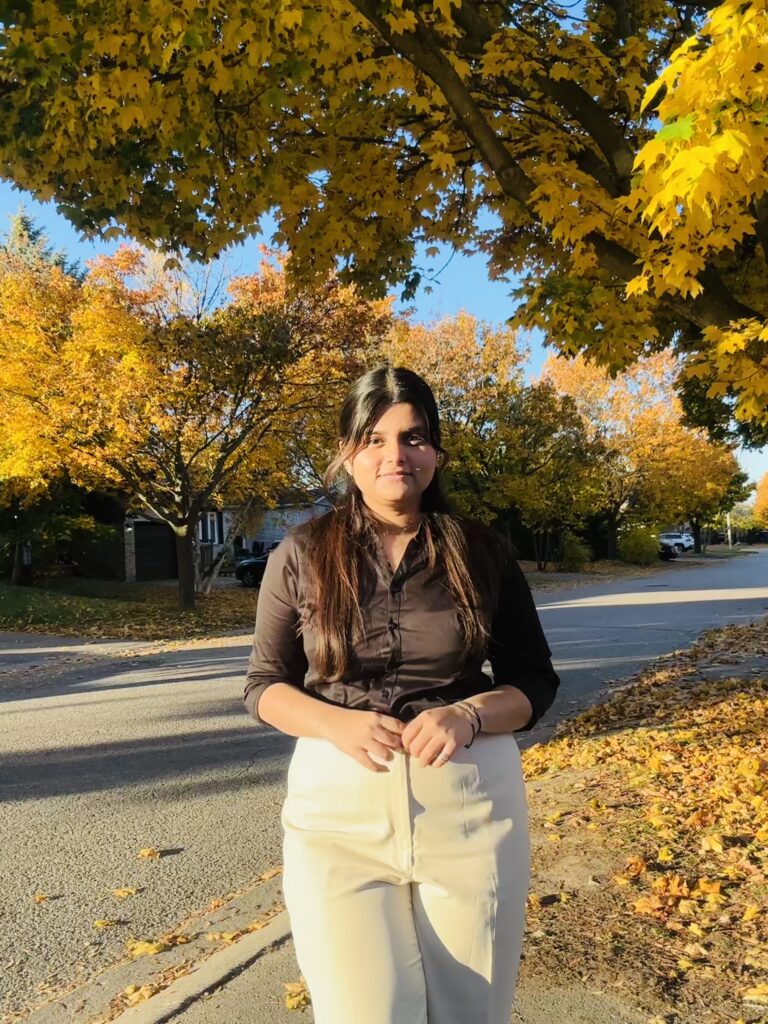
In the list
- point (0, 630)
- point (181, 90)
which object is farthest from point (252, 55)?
point (0, 630)

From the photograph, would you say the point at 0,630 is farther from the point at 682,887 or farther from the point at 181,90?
the point at 682,887

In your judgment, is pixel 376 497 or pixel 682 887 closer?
pixel 376 497

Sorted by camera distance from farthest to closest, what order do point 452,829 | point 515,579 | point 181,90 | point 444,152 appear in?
point 444,152 < point 181,90 < point 515,579 < point 452,829

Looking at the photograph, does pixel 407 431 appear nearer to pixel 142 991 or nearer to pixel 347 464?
pixel 347 464

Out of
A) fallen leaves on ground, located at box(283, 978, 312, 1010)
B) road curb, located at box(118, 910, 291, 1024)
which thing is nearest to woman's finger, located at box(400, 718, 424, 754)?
fallen leaves on ground, located at box(283, 978, 312, 1010)

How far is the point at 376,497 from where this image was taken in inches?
69.3

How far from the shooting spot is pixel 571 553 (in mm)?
34094

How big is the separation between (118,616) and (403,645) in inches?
640

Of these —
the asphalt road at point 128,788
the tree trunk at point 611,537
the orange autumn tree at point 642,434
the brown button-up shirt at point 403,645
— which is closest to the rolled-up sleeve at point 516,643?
the brown button-up shirt at point 403,645

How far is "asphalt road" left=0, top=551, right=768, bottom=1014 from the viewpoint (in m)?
3.68

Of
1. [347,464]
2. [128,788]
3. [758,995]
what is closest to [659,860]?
[758,995]

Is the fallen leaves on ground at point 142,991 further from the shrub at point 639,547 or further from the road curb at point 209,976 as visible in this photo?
the shrub at point 639,547

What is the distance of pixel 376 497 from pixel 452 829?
694 millimetres

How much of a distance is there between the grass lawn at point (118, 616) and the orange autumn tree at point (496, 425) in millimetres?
9104
